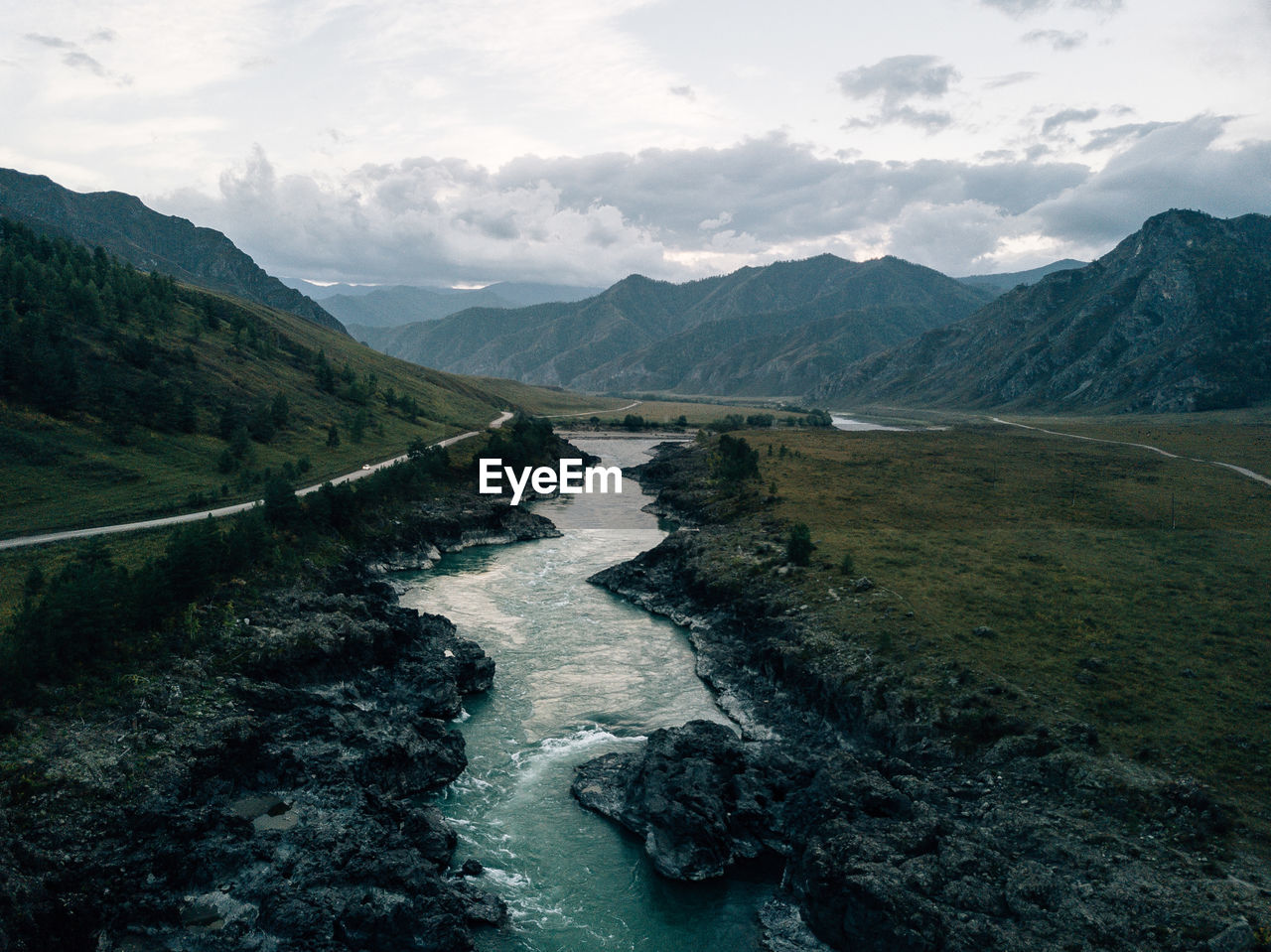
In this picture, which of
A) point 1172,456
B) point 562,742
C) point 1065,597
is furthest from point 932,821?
point 1172,456

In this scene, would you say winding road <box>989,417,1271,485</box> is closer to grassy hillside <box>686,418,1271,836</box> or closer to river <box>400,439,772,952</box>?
grassy hillside <box>686,418,1271,836</box>

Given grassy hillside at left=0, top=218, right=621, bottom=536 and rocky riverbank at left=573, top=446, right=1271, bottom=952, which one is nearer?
rocky riverbank at left=573, top=446, right=1271, bottom=952

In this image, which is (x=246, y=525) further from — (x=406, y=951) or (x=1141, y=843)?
(x=1141, y=843)

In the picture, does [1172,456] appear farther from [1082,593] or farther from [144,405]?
[144,405]

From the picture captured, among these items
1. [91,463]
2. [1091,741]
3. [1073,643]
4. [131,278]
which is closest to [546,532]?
[91,463]

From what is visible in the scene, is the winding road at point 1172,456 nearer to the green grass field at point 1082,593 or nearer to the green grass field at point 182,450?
the green grass field at point 1082,593

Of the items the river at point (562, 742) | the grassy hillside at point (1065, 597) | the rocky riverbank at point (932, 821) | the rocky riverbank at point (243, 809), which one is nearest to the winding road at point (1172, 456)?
the grassy hillside at point (1065, 597)

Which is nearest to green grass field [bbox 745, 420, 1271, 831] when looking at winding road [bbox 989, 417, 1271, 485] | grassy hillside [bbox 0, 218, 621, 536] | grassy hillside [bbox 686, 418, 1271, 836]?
grassy hillside [bbox 686, 418, 1271, 836]

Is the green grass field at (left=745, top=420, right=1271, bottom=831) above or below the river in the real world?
above
